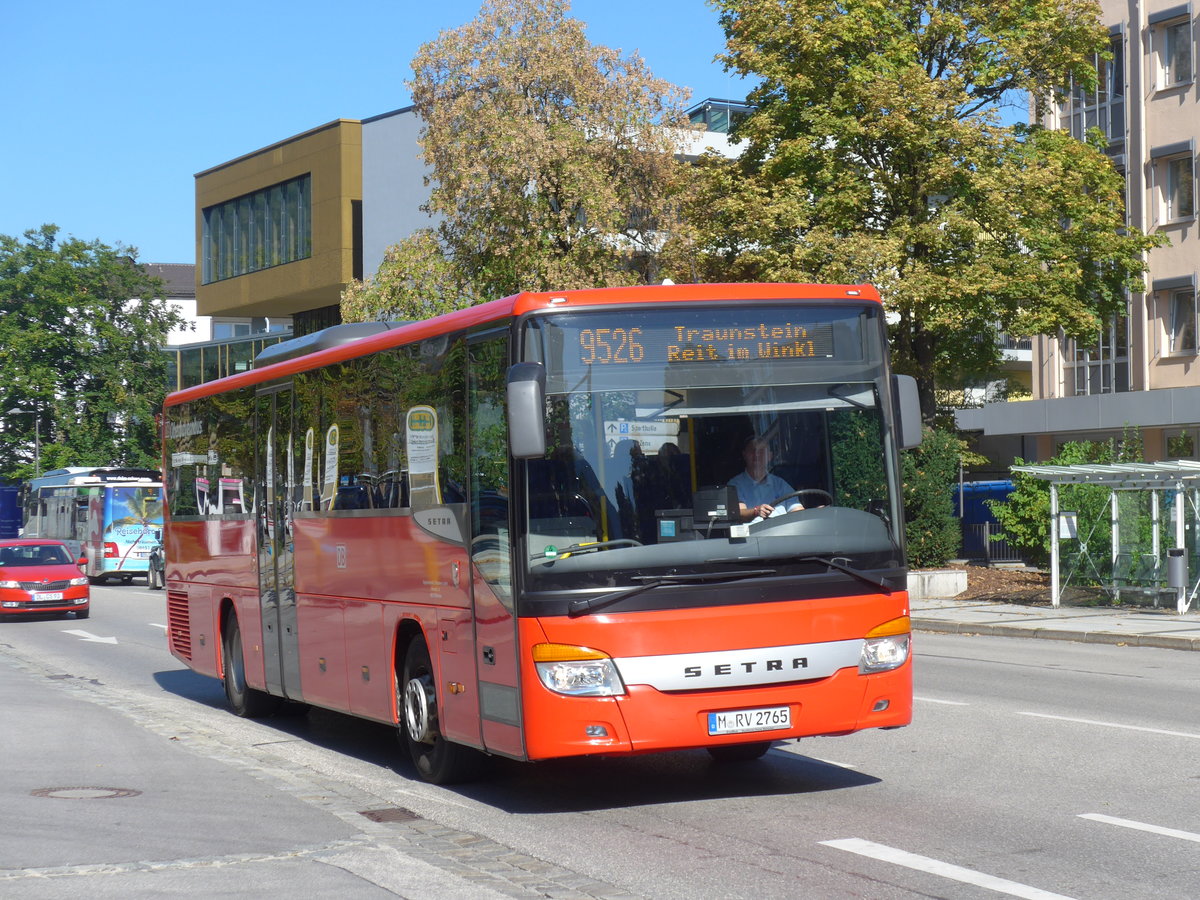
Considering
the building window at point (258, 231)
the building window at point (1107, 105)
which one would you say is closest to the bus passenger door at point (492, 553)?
the building window at point (1107, 105)

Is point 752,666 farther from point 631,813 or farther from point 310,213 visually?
point 310,213

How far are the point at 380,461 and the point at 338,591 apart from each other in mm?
1308

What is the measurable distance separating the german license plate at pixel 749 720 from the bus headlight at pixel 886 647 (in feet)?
1.79

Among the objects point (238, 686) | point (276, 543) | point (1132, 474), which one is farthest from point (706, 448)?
point (1132, 474)

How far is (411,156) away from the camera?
59.2 m

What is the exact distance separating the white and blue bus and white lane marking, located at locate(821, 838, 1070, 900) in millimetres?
40228

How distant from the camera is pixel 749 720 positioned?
8.61m

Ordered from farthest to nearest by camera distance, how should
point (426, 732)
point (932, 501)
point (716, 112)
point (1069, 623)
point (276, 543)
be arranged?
1. point (716, 112)
2. point (932, 501)
3. point (1069, 623)
4. point (276, 543)
5. point (426, 732)

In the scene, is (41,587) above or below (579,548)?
below

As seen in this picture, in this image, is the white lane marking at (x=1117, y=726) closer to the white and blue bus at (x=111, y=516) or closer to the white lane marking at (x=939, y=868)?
the white lane marking at (x=939, y=868)

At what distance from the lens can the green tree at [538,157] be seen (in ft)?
113

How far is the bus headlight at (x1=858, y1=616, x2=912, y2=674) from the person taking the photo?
8906 millimetres

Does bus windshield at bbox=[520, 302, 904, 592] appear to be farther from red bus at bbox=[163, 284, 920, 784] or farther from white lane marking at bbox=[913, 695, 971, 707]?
white lane marking at bbox=[913, 695, 971, 707]

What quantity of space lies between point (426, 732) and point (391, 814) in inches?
44.4
